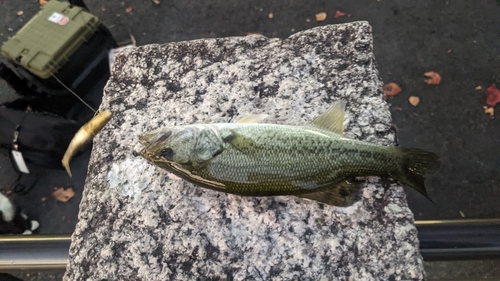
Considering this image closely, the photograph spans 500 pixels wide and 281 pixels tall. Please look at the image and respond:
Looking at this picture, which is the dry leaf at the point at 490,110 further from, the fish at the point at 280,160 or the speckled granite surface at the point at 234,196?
the fish at the point at 280,160

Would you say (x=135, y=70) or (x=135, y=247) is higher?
(x=135, y=70)

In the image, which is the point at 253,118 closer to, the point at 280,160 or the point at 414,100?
the point at 280,160

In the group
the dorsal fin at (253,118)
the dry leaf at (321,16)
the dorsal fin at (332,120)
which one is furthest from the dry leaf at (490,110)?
the dorsal fin at (253,118)

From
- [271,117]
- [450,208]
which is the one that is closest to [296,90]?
[271,117]

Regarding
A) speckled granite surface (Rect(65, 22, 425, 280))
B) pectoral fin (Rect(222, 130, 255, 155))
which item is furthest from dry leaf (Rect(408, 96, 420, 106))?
pectoral fin (Rect(222, 130, 255, 155))

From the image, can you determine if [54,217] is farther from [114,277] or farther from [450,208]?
[450,208]

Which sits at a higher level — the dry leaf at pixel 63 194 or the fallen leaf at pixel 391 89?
the fallen leaf at pixel 391 89

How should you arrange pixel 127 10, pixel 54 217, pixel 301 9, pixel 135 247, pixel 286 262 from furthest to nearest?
pixel 127 10 → pixel 301 9 → pixel 54 217 → pixel 135 247 → pixel 286 262
